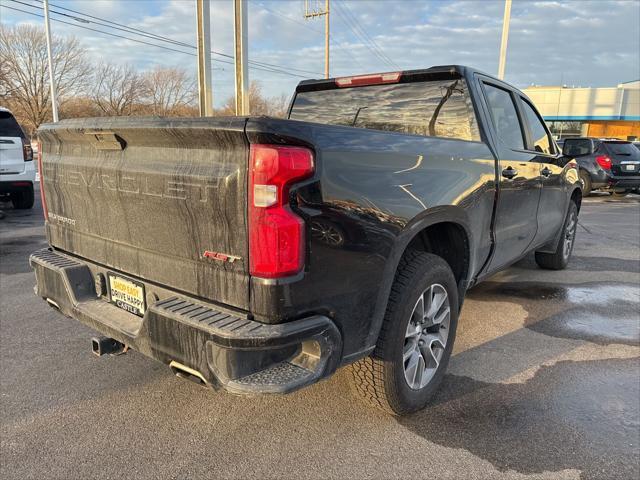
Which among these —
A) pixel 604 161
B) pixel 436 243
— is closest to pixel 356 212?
pixel 436 243

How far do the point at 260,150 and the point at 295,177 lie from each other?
0.55 feet

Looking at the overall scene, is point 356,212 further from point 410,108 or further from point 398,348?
point 410,108

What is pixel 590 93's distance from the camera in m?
48.0

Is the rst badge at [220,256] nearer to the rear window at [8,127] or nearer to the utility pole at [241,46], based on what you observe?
the rear window at [8,127]

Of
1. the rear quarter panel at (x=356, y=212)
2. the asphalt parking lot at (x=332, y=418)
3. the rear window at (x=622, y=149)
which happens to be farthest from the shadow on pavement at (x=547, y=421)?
the rear window at (x=622, y=149)

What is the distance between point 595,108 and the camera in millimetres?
47125

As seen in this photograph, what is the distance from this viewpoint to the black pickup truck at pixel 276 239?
194 centimetres

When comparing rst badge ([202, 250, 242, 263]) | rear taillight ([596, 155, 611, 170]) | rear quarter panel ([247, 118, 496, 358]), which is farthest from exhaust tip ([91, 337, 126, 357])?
rear taillight ([596, 155, 611, 170])

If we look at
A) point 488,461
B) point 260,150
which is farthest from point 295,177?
point 488,461

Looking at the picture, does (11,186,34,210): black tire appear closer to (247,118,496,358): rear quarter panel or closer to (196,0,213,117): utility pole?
(196,0,213,117): utility pole

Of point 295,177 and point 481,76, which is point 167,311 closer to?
point 295,177

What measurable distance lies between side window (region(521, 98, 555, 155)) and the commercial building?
4698 centimetres

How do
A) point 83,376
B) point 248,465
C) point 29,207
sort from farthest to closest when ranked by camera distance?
point 29,207
point 83,376
point 248,465

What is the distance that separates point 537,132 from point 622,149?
12176mm
